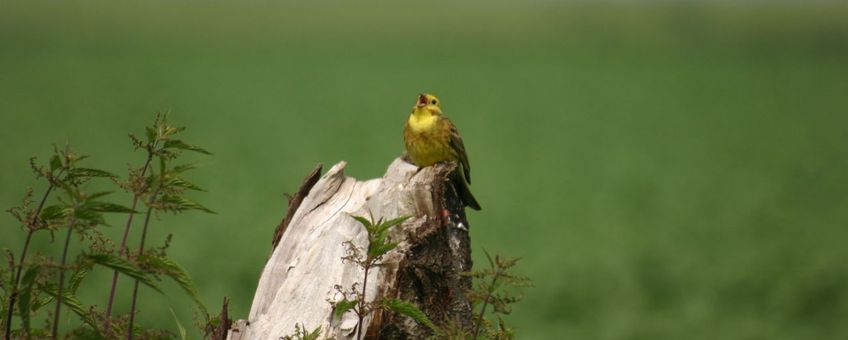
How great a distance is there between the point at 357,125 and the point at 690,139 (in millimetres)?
7094

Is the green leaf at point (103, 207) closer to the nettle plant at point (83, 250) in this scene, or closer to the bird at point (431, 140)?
the nettle plant at point (83, 250)

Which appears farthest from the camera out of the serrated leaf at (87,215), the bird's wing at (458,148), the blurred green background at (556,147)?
the blurred green background at (556,147)

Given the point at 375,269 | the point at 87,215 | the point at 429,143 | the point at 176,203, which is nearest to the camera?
the point at 87,215

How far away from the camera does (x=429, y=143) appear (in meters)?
4.63

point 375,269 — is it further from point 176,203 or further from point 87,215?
point 87,215

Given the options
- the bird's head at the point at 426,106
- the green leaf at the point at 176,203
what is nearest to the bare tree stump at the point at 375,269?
the green leaf at the point at 176,203

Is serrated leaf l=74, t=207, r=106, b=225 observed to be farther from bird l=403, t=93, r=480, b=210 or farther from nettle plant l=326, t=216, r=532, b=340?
bird l=403, t=93, r=480, b=210

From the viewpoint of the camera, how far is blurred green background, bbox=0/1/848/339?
10.5m

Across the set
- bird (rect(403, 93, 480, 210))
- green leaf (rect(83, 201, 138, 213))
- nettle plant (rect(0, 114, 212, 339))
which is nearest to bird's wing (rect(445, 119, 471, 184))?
bird (rect(403, 93, 480, 210))

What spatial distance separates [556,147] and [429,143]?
16153 millimetres

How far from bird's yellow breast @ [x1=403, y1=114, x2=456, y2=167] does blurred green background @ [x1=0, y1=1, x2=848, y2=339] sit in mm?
2530

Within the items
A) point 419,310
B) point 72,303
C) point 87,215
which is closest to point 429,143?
point 419,310

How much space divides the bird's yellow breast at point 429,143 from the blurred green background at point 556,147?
253 cm

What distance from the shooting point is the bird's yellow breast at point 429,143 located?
4.61 meters
